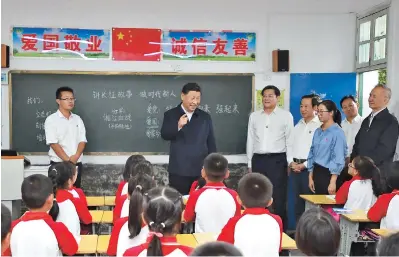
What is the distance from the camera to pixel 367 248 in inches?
139

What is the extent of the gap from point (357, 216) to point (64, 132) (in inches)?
121

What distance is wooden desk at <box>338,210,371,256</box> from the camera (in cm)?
356

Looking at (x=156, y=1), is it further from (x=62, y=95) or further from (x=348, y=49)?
(x=348, y=49)

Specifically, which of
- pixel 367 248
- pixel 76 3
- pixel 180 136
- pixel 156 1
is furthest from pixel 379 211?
pixel 76 3

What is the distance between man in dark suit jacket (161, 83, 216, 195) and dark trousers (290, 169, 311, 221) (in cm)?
135

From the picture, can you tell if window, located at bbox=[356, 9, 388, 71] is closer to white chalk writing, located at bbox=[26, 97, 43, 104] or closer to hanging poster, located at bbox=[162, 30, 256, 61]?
hanging poster, located at bbox=[162, 30, 256, 61]

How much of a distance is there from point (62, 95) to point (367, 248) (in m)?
3.30

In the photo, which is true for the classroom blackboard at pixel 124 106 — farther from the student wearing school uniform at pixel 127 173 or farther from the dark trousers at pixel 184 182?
the student wearing school uniform at pixel 127 173

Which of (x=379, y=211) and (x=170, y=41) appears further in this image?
(x=170, y=41)

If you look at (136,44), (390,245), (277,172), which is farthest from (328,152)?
(390,245)

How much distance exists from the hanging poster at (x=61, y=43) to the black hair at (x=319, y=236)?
414 centimetres

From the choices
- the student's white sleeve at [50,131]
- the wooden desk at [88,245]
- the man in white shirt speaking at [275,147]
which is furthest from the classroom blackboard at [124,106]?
the wooden desk at [88,245]

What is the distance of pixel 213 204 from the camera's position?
325cm

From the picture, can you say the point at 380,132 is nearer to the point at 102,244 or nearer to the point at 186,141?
the point at 186,141
